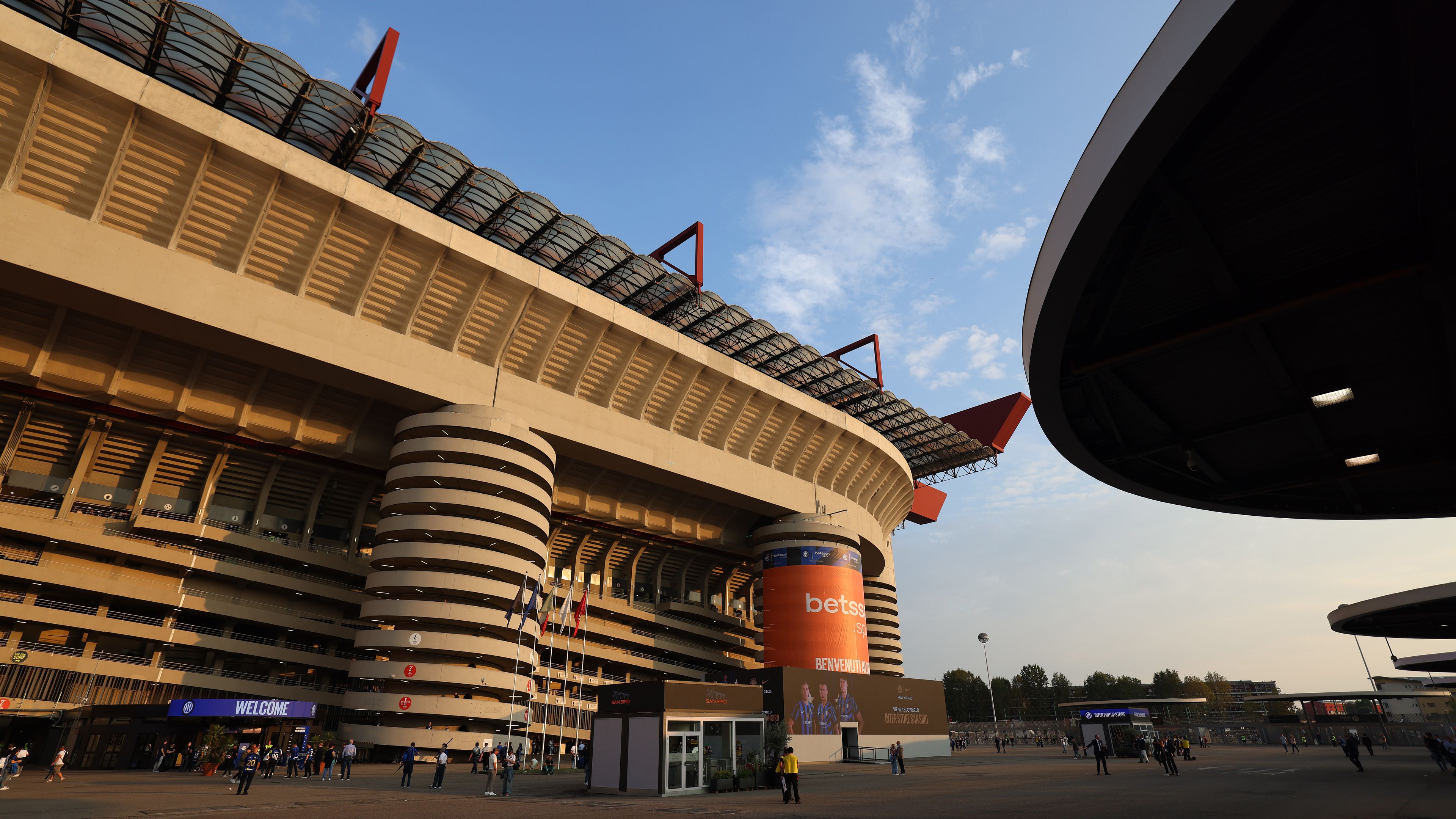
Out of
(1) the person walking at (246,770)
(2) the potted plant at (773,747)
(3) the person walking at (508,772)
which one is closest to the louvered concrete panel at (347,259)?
(1) the person walking at (246,770)

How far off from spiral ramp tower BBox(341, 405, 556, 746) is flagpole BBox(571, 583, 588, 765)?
4.30 m

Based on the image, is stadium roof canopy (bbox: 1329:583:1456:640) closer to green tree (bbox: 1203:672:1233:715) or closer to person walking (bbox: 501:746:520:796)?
person walking (bbox: 501:746:520:796)

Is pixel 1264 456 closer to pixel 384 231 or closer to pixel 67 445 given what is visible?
pixel 384 231

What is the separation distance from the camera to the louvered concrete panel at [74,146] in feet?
106

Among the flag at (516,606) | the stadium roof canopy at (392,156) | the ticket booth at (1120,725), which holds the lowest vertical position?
the ticket booth at (1120,725)

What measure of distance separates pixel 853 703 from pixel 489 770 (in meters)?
31.3

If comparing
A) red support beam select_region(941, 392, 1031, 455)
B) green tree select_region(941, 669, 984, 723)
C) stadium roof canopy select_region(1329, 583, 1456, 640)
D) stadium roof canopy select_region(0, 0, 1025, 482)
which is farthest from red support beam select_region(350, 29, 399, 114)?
green tree select_region(941, 669, 984, 723)

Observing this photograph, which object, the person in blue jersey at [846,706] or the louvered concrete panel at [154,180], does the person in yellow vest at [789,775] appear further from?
the louvered concrete panel at [154,180]

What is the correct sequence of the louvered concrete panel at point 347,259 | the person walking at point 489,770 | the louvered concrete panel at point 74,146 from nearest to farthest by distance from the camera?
the person walking at point 489,770
the louvered concrete panel at point 74,146
the louvered concrete panel at point 347,259

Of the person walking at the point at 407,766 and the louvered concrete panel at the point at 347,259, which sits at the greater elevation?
the louvered concrete panel at the point at 347,259

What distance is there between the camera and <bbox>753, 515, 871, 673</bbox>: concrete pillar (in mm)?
57094

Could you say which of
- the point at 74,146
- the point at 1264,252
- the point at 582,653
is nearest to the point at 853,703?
the point at 582,653

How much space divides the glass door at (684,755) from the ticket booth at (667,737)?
2 centimetres

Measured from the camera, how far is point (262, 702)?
117 feet
